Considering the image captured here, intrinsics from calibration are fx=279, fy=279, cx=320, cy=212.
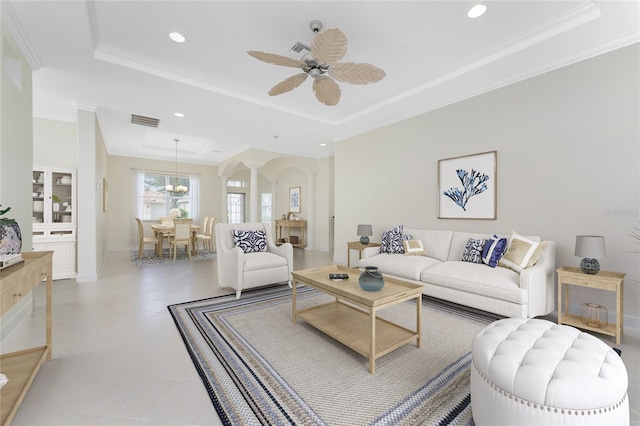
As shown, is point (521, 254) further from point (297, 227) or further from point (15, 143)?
point (297, 227)

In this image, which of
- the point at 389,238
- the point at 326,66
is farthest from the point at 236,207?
the point at 326,66

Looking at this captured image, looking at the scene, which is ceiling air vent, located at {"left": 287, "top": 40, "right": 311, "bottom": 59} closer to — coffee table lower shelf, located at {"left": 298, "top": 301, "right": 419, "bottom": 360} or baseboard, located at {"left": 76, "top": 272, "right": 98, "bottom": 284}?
coffee table lower shelf, located at {"left": 298, "top": 301, "right": 419, "bottom": 360}

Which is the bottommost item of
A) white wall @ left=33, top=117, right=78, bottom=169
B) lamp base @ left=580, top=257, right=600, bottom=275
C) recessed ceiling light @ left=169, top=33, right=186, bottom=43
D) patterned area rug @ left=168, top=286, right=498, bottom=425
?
patterned area rug @ left=168, top=286, right=498, bottom=425

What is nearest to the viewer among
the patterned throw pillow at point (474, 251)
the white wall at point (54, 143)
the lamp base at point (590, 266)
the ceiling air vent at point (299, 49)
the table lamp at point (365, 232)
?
the lamp base at point (590, 266)

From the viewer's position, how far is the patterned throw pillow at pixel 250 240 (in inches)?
154

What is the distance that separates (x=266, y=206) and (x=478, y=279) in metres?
8.60

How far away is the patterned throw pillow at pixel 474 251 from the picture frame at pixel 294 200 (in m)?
6.12

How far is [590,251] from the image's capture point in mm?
2436

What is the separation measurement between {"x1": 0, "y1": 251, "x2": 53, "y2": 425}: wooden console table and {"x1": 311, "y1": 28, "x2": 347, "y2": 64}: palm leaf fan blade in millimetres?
2394

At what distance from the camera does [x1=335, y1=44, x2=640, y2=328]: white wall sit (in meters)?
2.64

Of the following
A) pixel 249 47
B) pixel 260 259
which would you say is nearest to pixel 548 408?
pixel 260 259

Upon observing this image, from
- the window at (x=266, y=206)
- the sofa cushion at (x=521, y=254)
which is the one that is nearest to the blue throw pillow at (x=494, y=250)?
the sofa cushion at (x=521, y=254)

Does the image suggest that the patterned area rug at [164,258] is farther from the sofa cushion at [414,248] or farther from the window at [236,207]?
the sofa cushion at [414,248]

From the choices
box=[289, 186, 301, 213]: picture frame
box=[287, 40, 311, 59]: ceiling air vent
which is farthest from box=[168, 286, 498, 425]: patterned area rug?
box=[289, 186, 301, 213]: picture frame
